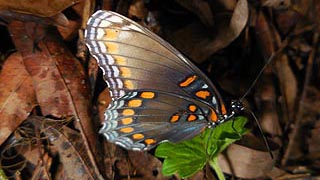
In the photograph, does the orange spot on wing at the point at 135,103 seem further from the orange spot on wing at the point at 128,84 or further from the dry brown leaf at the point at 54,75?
the dry brown leaf at the point at 54,75

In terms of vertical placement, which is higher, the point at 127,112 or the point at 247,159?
the point at 127,112

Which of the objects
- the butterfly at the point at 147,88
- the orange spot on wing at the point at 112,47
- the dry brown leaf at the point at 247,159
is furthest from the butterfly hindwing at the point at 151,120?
the dry brown leaf at the point at 247,159

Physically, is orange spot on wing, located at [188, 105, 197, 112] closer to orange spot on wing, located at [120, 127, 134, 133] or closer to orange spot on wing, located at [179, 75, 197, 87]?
orange spot on wing, located at [179, 75, 197, 87]

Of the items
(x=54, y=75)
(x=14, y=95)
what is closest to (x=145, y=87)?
(x=54, y=75)

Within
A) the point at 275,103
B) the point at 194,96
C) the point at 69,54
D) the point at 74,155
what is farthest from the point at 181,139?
the point at 275,103

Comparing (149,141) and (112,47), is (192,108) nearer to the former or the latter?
(149,141)

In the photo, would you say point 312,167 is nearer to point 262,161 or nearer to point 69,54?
point 262,161

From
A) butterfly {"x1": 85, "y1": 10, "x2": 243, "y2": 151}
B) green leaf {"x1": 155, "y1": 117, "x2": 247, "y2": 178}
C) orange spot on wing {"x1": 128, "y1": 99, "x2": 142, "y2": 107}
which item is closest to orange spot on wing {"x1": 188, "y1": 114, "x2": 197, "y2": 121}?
butterfly {"x1": 85, "y1": 10, "x2": 243, "y2": 151}

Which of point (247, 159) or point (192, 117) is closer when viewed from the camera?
point (192, 117)
